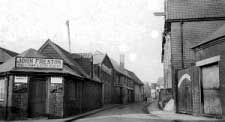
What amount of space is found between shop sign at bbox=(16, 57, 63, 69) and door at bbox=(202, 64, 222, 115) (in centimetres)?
1006

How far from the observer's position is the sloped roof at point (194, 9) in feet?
79.2

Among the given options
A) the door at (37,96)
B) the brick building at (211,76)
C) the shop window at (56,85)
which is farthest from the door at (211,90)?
the door at (37,96)

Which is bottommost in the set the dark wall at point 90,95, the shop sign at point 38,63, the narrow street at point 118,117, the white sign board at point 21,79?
the narrow street at point 118,117

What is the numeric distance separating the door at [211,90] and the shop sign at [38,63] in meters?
10.1

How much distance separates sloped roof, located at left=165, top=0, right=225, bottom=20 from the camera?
24125 mm

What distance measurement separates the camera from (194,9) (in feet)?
81.0

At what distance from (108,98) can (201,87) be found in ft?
84.3

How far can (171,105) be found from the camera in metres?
24.7

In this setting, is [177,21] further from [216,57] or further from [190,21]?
[216,57]

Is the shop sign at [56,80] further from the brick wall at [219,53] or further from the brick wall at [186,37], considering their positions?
the brick wall at [219,53]

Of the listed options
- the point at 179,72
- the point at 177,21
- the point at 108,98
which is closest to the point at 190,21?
the point at 177,21

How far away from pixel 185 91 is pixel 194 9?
329 inches

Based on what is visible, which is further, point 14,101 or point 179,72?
point 179,72

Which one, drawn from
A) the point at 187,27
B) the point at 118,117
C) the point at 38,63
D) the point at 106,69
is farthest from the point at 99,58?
the point at 118,117
